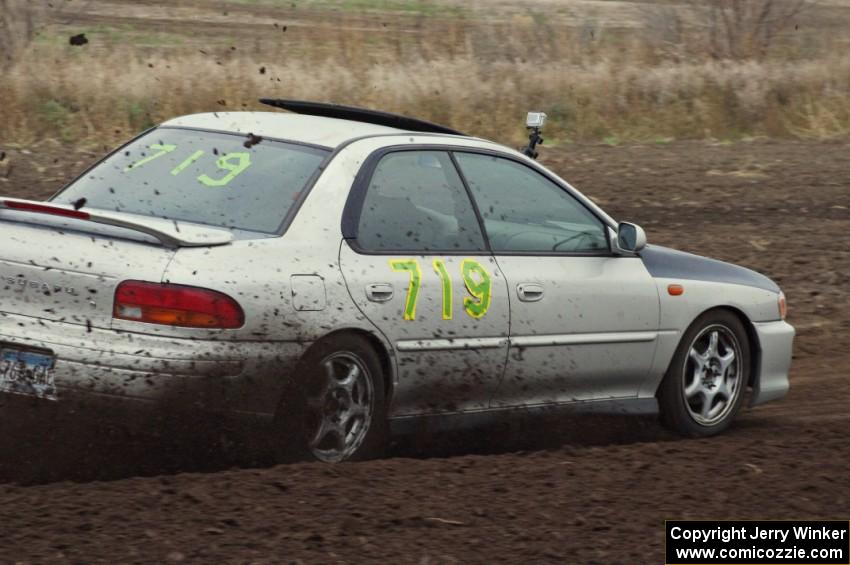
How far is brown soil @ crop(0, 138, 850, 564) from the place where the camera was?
16.1 ft

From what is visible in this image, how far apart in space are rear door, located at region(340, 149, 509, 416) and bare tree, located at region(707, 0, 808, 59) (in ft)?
55.5

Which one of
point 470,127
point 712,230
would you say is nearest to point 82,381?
point 712,230

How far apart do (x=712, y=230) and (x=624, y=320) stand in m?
6.15

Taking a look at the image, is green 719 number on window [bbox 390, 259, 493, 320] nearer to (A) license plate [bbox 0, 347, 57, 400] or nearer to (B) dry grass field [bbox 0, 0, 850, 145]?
(A) license plate [bbox 0, 347, 57, 400]

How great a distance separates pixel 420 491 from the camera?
561cm

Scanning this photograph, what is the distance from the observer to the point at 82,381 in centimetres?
560

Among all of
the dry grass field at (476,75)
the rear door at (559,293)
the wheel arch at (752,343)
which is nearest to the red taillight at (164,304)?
the rear door at (559,293)

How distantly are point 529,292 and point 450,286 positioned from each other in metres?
0.50

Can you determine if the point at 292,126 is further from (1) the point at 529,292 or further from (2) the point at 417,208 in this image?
(1) the point at 529,292

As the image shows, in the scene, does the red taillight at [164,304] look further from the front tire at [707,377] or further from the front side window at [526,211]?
the front tire at [707,377]

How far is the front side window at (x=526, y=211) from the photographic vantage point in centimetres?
686

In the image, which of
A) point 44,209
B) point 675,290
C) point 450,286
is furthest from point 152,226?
point 675,290

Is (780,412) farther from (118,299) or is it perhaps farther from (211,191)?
(118,299)

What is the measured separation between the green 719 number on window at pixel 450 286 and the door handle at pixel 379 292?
0.09m
